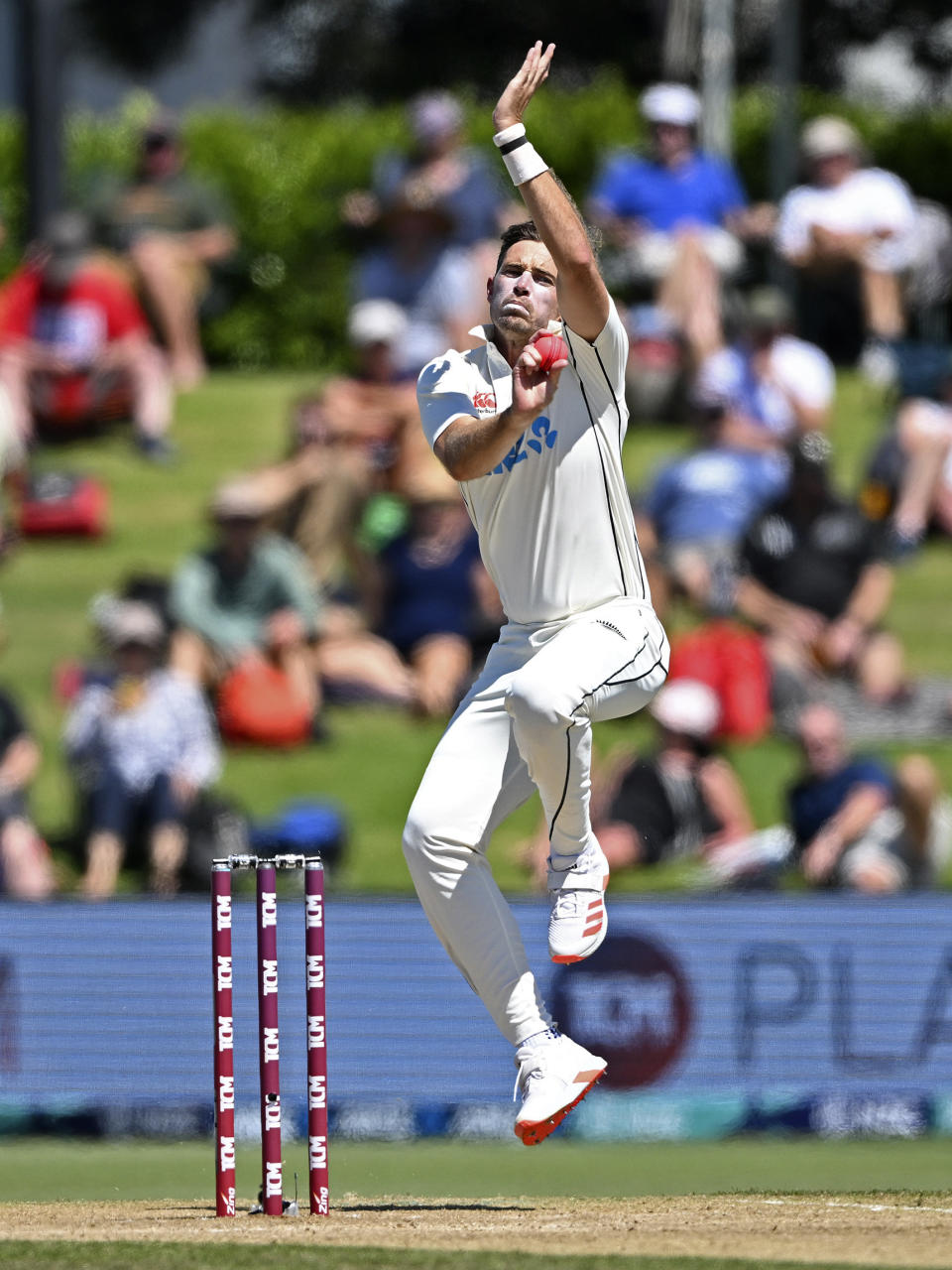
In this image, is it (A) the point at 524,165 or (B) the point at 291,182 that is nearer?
(A) the point at 524,165

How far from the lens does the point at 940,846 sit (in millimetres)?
11859

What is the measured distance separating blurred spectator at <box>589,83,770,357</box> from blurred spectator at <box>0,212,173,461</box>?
11.1 feet

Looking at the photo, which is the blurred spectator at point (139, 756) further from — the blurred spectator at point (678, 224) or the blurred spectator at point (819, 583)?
the blurred spectator at point (678, 224)

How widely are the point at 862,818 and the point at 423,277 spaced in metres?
5.73

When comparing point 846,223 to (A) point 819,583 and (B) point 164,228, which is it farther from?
(B) point 164,228

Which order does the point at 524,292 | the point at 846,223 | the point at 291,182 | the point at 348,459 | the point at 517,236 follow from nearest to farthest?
1. the point at 524,292
2. the point at 517,236
3. the point at 348,459
4. the point at 846,223
5. the point at 291,182

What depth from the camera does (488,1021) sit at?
1047 cm

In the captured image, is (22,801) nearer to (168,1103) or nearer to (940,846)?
(168,1103)

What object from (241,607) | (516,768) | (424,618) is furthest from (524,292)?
(424,618)

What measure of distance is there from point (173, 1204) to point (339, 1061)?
8.84 ft

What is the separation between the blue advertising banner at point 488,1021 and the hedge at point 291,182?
11.8m

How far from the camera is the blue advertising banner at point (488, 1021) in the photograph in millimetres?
10328

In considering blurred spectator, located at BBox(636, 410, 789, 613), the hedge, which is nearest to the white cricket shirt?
blurred spectator, located at BBox(636, 410, 789, 613)

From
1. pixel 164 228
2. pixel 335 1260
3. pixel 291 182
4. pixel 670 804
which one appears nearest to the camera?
pixel 335 1260
